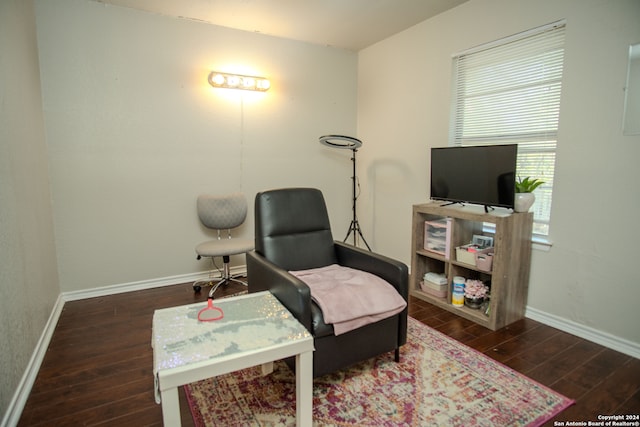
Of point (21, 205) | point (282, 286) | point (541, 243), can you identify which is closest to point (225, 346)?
point (282, 286)

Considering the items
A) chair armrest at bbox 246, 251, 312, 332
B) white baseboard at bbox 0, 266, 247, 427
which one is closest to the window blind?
chair armrest at bbox 246, 251, 312, 332

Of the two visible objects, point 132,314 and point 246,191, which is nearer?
point 132,314

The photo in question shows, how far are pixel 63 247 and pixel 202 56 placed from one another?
220 centimetres

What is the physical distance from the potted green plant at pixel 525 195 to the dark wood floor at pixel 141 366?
2.93 ft

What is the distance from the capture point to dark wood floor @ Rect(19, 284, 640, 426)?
1.74 meters

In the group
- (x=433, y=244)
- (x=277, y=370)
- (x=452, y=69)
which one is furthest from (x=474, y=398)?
(x=452, y=69)

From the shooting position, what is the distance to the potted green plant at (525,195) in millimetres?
2586

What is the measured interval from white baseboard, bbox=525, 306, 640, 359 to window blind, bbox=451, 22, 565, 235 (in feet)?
2.09

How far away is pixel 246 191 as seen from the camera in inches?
152

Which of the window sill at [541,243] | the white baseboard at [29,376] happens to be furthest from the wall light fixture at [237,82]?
the window sill at [541,243]

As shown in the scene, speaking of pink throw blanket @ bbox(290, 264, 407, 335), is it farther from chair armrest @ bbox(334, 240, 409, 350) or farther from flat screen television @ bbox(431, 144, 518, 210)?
flat screen television @ bbox(431, 144, 518, 210)

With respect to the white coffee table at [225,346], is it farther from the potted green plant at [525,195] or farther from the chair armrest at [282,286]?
the potted green plant at [525,195]

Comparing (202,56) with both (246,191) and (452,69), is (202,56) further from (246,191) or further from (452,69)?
(452,69)

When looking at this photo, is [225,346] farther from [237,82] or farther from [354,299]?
[237,82]
